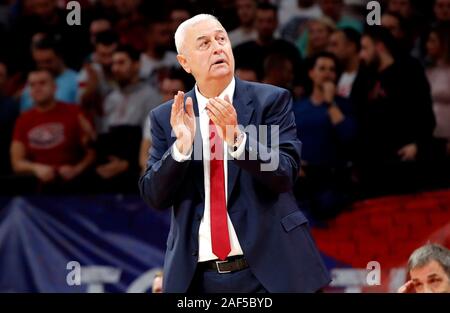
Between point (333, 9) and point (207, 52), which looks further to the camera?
point (333, 9)

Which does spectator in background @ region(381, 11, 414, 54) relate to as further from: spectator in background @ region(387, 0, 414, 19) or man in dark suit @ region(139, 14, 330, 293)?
man in dark suit @ region(139, 14, 330, 293)

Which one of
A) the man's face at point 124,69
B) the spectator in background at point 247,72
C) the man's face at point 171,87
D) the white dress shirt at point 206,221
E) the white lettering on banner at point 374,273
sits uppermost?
the man's face at point 124,69

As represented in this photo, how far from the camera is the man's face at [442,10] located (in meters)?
6.66

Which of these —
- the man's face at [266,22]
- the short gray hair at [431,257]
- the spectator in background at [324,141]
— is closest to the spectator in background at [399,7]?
the spectator in background at [324,141]

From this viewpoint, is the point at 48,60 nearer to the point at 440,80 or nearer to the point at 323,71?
the point at 323,71

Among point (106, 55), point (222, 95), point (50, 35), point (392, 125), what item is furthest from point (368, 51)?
point (222, 95)

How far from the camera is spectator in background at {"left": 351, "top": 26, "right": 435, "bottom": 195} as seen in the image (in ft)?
20.0

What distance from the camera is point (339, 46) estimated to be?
6758mm

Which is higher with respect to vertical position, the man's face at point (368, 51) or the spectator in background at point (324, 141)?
the man's face at point (368, 51)

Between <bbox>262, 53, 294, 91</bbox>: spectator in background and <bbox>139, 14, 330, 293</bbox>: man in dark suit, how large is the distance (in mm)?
2963

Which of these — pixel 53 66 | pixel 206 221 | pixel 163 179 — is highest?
pixel 53 66

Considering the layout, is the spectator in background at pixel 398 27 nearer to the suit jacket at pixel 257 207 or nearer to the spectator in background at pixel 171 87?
the spectator in background at pixel 171 87

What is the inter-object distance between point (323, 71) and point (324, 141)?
1.62ft
